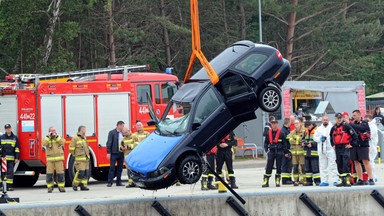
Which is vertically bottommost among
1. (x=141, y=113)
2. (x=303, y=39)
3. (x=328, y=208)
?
(x=328, y=208)

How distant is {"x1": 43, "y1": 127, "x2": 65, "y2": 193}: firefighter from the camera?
22.8 m

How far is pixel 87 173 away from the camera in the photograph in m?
23.7

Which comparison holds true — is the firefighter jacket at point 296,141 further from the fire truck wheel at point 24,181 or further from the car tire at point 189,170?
the fire truck wheel at point 24,181

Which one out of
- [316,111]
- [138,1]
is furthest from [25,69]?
[316,111]

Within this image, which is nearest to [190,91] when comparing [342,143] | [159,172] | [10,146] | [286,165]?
[159,172]

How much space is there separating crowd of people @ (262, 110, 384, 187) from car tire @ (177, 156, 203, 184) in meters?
5.48

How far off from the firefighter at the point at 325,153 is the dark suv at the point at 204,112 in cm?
425

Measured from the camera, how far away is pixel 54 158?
74.8ft

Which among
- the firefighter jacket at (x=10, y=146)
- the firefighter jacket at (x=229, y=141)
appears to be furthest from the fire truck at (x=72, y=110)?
the firefighter jacket at (x=229, y=141)

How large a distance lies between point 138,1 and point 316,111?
11707 millimetres

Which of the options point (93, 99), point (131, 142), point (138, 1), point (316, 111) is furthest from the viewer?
point (138, 1)

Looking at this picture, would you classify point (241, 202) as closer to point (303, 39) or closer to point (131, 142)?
point (131, 142)

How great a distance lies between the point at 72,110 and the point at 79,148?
2.07m

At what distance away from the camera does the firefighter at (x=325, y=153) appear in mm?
20562
